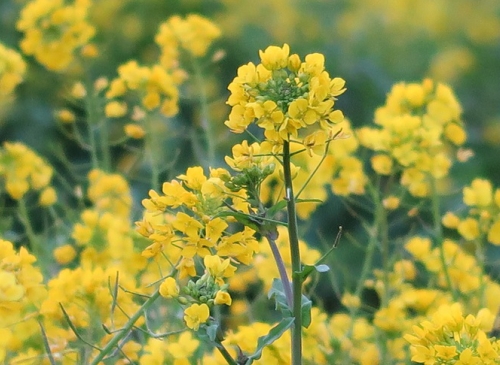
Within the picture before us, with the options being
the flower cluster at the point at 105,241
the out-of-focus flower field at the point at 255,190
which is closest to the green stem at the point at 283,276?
the out-of-focus flower field at the point at 255,190

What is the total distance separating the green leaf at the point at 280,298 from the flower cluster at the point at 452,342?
5.1 inches

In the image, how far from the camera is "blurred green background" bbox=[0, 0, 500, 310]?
3057 millimetres

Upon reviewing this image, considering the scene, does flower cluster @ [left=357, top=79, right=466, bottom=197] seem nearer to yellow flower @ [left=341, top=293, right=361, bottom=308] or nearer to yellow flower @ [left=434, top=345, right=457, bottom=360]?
yellow flower @ [left=341, top=293, right=361, bottom=308]

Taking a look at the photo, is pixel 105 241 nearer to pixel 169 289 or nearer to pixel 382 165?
pixel 382 165

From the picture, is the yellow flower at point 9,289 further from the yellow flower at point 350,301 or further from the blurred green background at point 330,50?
the blurred green background at point 330,50

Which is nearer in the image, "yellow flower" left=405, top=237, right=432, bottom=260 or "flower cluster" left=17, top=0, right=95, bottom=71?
"yellow flower" left=405, top=237, right=432, bottom=260

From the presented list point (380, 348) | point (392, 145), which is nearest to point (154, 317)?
point (380, 348)

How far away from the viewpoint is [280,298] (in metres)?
0.99

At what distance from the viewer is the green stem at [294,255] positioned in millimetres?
931

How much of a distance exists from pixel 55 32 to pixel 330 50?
148 centimetres

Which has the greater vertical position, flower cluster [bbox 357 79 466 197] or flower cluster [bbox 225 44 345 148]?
flower cluster [bbox 225 44 345 148]

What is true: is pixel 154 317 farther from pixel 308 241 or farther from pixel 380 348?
pixel 308 241

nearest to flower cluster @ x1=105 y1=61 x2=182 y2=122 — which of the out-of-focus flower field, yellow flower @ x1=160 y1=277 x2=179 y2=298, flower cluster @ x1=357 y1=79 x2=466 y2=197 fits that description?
the out-of-focus flower field

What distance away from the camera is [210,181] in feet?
3.18
